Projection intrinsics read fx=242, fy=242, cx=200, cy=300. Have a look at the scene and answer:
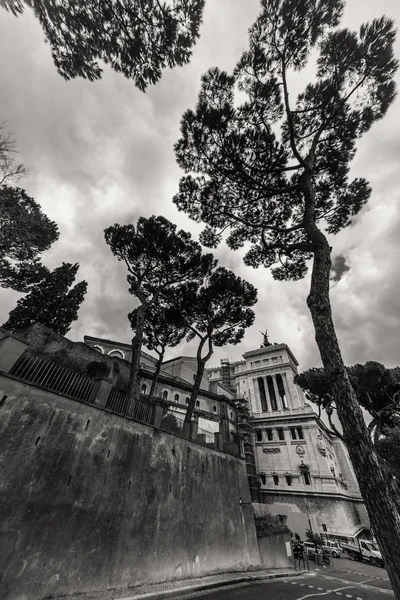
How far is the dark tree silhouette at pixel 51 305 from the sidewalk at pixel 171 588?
1873 centimetres

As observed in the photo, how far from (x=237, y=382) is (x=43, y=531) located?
40849 mm

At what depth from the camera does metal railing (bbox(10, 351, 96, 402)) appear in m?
7.24

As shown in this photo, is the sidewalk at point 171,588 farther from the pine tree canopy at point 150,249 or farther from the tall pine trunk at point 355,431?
the pine tree canopy at point 150,249

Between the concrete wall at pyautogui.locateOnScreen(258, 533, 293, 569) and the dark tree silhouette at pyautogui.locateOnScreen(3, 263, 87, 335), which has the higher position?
the dark tree silhouette at pyautogui.locateOnScreen(3, 263, 87, 335)

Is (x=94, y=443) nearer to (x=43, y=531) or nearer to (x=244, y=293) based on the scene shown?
(x=43, y=531)

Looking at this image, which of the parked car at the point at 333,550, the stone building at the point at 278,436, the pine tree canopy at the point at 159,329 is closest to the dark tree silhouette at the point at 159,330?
the pine tree canopy at the point at 159,329

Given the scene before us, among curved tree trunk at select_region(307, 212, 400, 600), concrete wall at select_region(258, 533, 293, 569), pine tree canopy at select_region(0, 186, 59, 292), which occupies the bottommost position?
concrete wall at select_region(258, 533, 293, 569)

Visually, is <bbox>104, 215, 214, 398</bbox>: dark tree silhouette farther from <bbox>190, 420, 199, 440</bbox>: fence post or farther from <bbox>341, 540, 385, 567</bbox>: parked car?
<bbox>341, 540, 385, 567</bbox>: parked car

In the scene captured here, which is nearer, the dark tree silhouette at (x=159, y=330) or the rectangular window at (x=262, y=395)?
the dark tree silhouette at (x=159, y=330)

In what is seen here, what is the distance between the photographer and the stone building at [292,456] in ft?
89.2

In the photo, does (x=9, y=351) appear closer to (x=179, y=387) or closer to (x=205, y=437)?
(x=205, y=437)

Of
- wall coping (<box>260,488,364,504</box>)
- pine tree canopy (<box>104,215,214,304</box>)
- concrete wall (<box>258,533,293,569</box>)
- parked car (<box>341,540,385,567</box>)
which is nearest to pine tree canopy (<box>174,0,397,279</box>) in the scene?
pine tree canopy (<box>104,215,214,304</box>)

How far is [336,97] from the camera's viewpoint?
26.9 ft

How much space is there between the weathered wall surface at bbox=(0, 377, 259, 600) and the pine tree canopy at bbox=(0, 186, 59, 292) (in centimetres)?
1109
